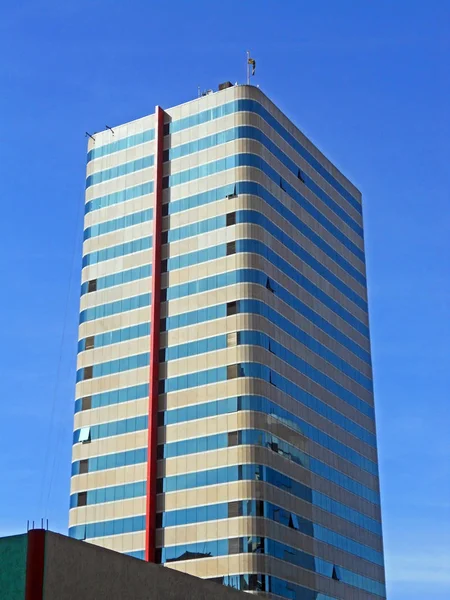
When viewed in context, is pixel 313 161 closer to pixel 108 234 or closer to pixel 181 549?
pixel 108 234

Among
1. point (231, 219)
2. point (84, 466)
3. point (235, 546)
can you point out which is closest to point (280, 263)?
point (231, 219)

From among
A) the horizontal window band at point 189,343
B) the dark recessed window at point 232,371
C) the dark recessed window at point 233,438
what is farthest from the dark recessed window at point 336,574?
the dark recessed window at point 232,371

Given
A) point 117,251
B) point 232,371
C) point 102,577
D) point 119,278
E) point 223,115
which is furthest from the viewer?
point 117,251

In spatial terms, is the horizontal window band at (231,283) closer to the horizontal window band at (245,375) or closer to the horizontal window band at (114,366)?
the horizontal window band at (114,366)

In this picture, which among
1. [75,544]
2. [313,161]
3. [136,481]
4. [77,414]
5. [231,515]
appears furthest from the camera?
[313,161]

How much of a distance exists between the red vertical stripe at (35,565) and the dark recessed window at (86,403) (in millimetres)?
69223

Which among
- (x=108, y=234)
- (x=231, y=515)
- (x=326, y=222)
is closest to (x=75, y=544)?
(x=231, y=515)

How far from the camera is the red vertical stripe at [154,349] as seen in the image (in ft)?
370

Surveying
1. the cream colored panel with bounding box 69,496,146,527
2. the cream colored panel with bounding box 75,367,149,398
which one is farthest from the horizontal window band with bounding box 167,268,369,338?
the cream colored panel with bounding box 69,496,146,527

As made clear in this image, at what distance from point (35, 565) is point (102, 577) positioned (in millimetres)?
5092

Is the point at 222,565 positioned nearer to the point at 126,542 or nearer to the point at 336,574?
the point at 126,542

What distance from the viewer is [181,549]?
11019 centimetres

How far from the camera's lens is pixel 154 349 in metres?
119

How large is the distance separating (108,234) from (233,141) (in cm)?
1910
